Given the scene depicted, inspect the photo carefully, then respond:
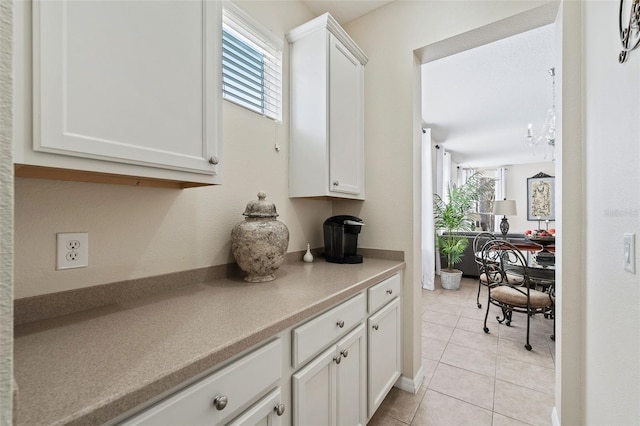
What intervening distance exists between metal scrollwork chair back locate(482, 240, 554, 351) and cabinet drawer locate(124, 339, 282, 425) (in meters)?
2.62

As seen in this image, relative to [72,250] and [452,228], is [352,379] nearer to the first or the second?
[72,250]

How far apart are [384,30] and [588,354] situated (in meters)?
2.28

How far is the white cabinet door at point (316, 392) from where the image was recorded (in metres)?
1.00

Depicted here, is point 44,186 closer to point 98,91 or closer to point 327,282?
point 98,91

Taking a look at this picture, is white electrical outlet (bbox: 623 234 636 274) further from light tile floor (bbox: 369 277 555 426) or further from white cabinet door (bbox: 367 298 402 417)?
light tile floor (bbox: 369 277 555 426)

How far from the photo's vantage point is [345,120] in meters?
1.98

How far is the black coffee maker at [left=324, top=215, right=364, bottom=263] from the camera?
6.30 feet

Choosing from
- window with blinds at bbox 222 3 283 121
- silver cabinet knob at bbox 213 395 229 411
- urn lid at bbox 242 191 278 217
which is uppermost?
window with blinds at bbox 222 3 283 121

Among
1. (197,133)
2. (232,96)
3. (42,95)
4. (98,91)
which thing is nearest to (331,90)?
(232,96)

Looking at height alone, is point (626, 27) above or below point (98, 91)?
above

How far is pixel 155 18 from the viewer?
0.94m

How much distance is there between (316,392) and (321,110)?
1.51m

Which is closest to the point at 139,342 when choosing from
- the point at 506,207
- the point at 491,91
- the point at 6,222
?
the point at 6,222

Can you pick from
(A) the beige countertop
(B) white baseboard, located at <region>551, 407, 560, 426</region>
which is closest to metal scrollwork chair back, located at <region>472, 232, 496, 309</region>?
(B) white baseboard, located at <region>551, 407, 560, 426</region>
